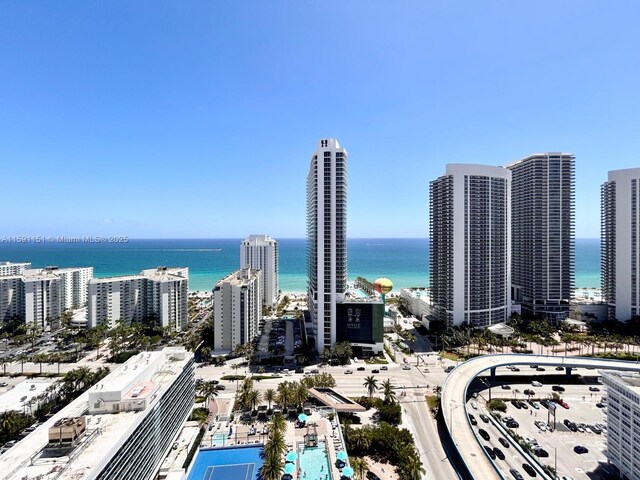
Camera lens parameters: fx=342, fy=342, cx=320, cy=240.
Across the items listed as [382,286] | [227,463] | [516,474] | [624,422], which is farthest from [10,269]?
[624,422]

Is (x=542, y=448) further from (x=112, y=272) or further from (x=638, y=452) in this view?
(x=112, y=272)

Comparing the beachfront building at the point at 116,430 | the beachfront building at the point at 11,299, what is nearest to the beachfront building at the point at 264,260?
the beachfront building at the point at 11,299

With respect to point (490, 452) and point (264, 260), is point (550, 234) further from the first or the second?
point (264, 260)

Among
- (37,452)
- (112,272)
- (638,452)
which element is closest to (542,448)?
(638,452)

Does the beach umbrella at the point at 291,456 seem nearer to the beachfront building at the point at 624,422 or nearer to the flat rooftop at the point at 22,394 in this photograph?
the beachfront building at the point at 624,422

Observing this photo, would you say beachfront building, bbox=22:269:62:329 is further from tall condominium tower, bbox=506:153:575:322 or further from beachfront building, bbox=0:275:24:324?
tall condominium tower, bbox=506:153:575:322
